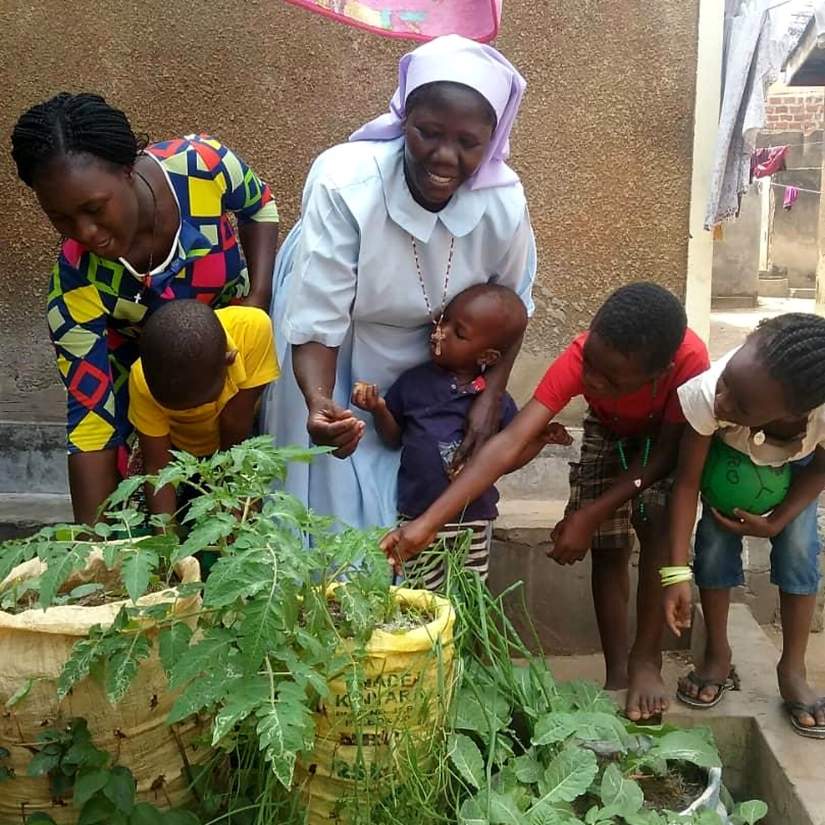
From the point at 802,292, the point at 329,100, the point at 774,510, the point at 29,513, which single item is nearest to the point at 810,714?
the point at 774,510

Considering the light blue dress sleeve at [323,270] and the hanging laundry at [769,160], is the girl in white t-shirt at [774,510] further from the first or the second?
the hanging laundry at [769,160]

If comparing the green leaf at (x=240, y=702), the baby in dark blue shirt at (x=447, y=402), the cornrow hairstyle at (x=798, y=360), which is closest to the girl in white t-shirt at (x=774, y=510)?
the cornrow hairstyle at (x=798, y=360)

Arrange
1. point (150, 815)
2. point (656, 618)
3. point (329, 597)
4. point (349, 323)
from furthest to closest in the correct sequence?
point (656, 618)
point (349, 323)
point (329, 597)
point (150, 815)

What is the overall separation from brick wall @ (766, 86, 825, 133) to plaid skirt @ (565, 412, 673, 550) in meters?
14.4

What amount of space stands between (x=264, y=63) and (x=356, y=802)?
285 centimetres

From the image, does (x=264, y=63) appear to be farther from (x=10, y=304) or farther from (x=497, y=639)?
(x=497, y=639)

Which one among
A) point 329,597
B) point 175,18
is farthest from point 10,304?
point 329,597

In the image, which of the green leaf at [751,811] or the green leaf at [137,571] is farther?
the green leaf at [751,811]

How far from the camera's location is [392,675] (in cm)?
169

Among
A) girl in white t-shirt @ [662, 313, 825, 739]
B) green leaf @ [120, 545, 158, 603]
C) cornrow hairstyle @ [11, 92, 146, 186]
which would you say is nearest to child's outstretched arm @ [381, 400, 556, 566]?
girl in white t-shirt @ [662, 313, 825, 739]

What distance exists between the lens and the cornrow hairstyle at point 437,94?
2117 millimetres

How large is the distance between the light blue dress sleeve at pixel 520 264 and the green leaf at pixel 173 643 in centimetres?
130

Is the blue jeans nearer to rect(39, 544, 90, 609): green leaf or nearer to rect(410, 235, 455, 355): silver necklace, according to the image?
rect(410, 235, 455, 355): silver necklace

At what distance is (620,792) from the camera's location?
1849 mm
